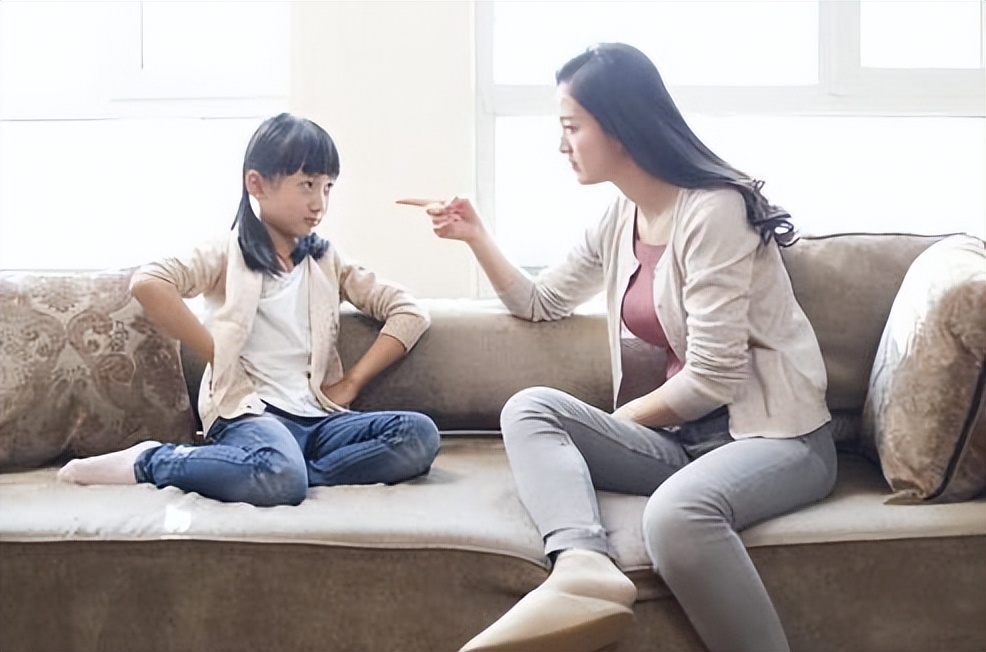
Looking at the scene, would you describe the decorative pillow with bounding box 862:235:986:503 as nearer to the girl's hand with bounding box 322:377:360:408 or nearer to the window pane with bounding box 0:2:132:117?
the girl's hand with bounding box 322:377:360:408

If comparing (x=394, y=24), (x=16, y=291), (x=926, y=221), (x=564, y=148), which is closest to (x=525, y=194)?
(x=394, y=24)

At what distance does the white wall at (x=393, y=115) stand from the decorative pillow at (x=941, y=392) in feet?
3.72

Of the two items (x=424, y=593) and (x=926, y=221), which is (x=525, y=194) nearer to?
(x=926, y=221)

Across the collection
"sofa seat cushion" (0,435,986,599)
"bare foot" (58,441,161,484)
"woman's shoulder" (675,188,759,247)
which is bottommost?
"sofa seat cushion" (0,435,986,599)

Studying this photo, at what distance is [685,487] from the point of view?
59.7 inches

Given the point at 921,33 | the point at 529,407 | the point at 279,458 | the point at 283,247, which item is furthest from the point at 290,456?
the point at 921,33

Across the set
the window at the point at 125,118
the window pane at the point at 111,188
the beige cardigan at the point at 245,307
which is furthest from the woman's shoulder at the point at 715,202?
the window pane at the point at 111,188

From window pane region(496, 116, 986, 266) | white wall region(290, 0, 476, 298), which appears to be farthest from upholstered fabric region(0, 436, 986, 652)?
window pane region(496, 116, 986, 266)

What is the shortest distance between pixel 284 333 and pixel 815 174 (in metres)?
1.47

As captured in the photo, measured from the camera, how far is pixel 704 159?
1822mm

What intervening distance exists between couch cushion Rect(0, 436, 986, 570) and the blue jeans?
4 cm

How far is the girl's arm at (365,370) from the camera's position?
79.7 inches

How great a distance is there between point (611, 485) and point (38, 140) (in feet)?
6.28

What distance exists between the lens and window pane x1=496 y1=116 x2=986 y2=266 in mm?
2709
